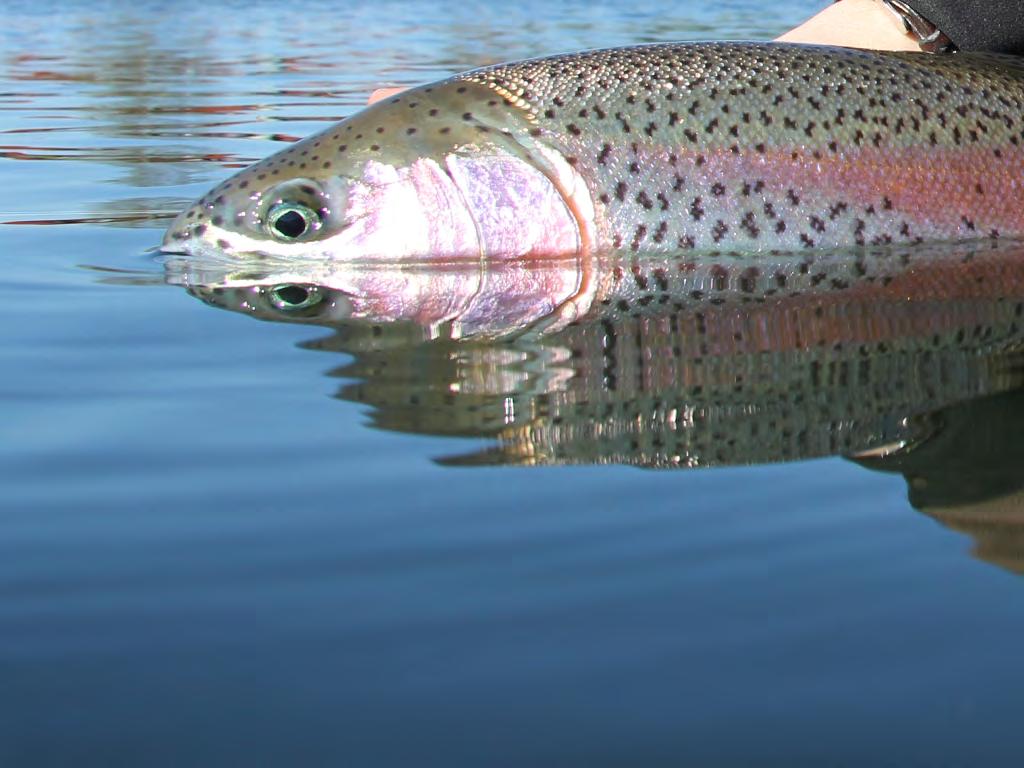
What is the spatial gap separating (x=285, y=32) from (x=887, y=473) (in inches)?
581

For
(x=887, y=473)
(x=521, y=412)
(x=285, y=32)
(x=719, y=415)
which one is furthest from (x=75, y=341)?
(x=285, y=32)

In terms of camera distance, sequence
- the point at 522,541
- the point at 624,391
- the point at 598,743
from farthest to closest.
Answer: the point at 624,391 < the point at 522,541 < the point at 598,743

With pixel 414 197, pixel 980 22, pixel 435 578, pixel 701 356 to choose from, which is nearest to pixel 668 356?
pixel 701 356

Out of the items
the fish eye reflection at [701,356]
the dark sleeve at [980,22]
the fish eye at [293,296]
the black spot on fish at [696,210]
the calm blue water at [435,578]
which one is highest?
the dark sleeve at [980,22]

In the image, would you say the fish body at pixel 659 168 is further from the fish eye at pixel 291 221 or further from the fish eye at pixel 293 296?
the fish eye at pixel 293 296

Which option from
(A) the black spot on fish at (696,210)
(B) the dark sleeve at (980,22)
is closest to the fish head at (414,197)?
(A) the black spot on fish at (696,210)

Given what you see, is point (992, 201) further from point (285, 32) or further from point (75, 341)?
point (285, 32)

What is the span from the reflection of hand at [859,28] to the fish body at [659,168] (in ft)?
3.38

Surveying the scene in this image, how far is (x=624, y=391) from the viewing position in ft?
8.74

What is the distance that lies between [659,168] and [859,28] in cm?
163

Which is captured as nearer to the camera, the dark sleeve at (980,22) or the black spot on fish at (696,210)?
the black spot on fish at (696,210)

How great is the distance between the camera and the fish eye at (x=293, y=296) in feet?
11.7

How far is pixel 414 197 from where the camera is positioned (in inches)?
167

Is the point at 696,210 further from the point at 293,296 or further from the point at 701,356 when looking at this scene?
the point at 701,356
